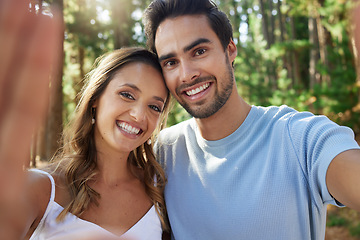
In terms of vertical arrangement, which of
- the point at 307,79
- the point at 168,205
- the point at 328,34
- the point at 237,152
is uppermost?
the point at 237,152

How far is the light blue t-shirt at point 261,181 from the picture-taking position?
5.45ft

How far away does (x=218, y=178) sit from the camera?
2066 mm

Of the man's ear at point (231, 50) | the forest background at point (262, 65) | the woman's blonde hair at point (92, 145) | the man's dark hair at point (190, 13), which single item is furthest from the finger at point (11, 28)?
the forest background at point (262, 65)

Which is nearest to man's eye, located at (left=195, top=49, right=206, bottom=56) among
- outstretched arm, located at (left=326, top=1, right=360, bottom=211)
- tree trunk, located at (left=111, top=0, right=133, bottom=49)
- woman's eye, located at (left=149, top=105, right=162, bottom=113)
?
woman's eye, located at (left=149, top=105, right=162, bottom=113)

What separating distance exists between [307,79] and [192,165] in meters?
23.2

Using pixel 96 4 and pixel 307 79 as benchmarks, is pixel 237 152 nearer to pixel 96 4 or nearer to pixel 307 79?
pixel 96 4

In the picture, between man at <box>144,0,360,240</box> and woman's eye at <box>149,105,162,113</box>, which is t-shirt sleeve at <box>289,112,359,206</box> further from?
woman's eye at <box>149,105,162,113</box>

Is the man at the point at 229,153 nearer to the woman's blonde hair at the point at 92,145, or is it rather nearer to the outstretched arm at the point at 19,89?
the woman's blonde hair at the point at 92,145

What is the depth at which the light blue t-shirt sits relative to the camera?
5.45 feet

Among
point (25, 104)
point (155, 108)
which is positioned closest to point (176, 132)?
point (155, 108)

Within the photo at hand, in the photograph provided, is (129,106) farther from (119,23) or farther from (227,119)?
(119,23)

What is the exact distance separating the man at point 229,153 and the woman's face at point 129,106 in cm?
21

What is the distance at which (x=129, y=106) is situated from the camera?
2170 mm

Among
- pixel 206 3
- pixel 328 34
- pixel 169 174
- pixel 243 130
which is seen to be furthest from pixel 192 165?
pixel 328 34
